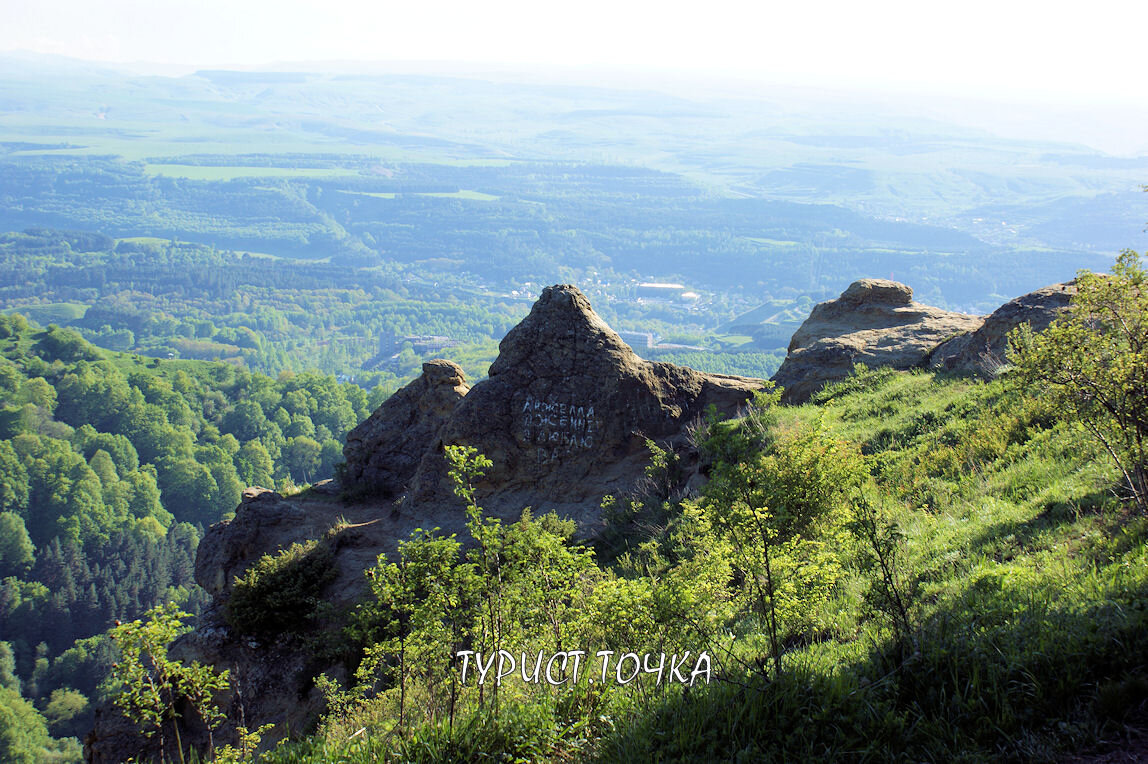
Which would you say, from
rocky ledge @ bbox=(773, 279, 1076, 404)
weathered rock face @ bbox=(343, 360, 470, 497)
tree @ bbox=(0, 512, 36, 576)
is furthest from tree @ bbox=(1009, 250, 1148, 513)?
tree @ bbox=(0, 512, 36, 576)

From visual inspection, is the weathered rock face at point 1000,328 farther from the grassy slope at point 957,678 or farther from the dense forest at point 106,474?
the dense forest at point 106,474

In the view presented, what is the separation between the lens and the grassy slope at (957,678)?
498cm

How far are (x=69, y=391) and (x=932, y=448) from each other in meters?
110

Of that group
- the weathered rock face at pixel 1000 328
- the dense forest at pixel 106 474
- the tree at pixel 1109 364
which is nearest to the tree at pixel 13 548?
the dense forest at pixel 106 474

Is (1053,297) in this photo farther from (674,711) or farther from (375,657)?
(375,657)

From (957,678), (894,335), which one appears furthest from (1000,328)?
(957,678)

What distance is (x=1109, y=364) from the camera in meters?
6.97

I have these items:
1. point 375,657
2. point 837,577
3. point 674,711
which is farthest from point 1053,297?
point 375,657

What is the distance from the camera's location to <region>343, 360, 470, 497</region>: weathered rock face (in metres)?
19.3

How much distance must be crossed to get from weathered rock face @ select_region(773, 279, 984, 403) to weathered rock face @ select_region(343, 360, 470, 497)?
8.65 metres

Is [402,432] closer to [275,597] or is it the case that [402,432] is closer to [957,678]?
[275,597]

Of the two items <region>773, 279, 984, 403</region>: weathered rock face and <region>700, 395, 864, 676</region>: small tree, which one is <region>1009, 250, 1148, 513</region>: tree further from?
<region>773, 279, 984, 403</region>: weathered rock face

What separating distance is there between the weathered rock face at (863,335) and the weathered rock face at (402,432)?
28.4 ft

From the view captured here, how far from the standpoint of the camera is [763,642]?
7289 mm
